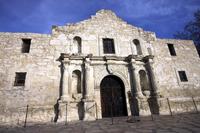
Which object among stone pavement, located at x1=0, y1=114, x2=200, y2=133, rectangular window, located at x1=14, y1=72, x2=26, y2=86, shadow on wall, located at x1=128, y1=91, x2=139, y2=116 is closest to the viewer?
stone pavement, located at x1=0, y1=114, x2=200, y2=133

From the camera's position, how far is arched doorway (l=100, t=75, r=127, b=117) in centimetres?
844

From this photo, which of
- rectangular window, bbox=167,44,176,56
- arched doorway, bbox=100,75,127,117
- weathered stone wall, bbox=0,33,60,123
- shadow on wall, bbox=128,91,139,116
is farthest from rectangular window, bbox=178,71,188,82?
weathered stone wall, bbox=0,33,60,123

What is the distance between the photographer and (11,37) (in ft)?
29.8

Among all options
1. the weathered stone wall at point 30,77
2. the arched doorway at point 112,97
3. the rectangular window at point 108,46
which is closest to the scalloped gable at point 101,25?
the rectangular window at point 108,46

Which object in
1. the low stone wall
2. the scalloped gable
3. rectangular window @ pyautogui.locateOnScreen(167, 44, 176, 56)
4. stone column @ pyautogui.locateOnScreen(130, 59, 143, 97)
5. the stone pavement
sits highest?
the scalloped gable

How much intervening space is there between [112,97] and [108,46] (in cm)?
374

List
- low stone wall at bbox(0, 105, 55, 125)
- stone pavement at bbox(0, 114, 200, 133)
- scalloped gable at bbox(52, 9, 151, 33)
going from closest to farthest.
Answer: stone pavement at bbox(0, 114, 200, 133) → low stone wall at bbox(0, 105, 55, 125) → scalloped gable at bbox(52, 9, 151, 33)

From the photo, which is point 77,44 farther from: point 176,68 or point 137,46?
point 176,68

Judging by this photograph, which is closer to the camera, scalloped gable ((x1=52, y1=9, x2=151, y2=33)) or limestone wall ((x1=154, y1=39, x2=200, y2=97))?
limestone wall ((x1=154, y1=39, x2=200, y2=97))

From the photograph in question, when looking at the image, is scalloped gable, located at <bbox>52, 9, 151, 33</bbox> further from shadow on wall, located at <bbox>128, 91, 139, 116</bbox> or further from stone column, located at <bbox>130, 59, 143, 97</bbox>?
shadow on wall, located at <bbox>128, 91, 139, 116</bbox>

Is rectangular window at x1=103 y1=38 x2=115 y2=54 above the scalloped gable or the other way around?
the other way around

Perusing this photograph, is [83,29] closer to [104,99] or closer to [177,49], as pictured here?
[104,99]

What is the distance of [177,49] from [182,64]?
4.50 feet

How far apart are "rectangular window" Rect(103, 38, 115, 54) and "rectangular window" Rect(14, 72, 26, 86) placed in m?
5.44
